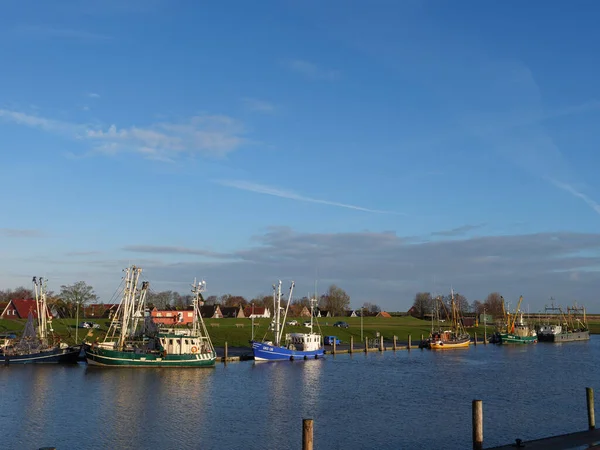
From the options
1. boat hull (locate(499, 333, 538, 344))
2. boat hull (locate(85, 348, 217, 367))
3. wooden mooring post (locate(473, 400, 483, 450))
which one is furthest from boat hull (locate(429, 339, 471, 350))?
wooden mooring post (locate(473, 400, 483, 450))

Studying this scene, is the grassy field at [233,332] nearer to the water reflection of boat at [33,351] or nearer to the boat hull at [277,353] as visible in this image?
the water reflection of boat at [33,351]

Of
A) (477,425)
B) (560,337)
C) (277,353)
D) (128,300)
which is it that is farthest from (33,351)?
(560,337)

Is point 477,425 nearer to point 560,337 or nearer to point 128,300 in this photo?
point 128,300

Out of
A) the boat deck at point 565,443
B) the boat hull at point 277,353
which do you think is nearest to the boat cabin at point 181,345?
the boat hull at point 277,353

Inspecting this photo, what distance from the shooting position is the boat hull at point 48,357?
86.5 metres

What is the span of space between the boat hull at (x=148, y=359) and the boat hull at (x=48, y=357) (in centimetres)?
767

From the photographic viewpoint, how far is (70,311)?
164250mm

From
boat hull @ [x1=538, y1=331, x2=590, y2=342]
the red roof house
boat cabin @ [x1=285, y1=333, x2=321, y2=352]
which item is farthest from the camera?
boat hull @ [x1=538, y1=331, x2=590, y2=342]

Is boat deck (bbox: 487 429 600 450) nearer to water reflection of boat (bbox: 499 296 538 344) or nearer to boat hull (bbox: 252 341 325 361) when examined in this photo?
boat hull (bbox: 252 341 325 361)

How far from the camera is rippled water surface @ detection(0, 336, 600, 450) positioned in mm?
42562

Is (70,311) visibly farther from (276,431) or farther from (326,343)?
(276,431)

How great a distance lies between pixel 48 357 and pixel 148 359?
15.1 meters

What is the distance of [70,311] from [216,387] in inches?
4310

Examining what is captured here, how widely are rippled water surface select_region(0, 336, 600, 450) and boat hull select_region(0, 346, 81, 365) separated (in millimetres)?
3568
